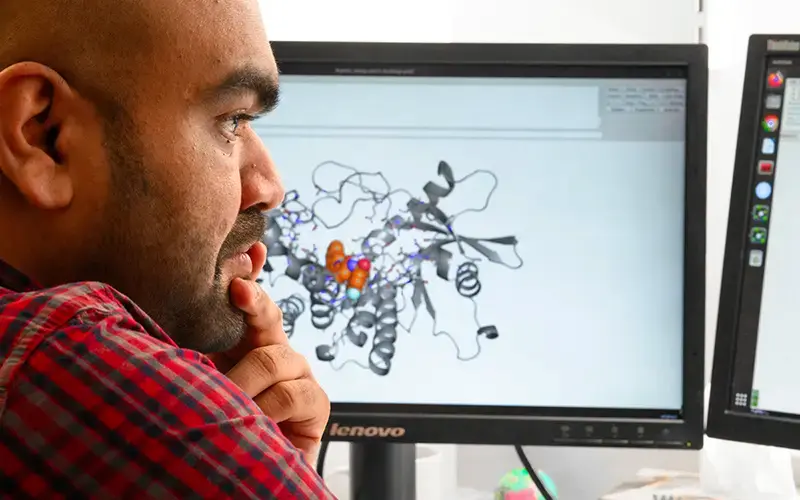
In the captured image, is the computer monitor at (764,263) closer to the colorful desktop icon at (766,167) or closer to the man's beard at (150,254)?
the colorful desktop icon at (766,167)

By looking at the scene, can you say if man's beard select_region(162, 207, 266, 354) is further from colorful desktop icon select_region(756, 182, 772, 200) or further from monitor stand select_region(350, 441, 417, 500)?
colorful desktop icon select_region(756, 182, 772, 200)

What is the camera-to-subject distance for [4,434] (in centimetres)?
42

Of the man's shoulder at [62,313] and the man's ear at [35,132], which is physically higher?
the man's ear at [35,132]

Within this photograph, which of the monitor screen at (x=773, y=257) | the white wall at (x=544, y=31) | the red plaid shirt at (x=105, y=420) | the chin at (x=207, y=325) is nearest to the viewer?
the red plaid shirt at (x=105, y=420)

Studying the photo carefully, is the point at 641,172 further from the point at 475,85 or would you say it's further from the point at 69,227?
the point at 69,227

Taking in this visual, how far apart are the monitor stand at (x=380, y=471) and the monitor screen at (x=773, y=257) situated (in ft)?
1.15

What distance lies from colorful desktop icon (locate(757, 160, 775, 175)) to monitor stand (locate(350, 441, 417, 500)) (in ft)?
1.46

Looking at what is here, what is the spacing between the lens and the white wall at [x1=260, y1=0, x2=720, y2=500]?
1.24 meters

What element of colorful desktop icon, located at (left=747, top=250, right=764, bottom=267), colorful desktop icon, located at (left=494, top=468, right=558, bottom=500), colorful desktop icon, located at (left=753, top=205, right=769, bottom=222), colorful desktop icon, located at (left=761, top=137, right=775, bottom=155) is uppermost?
colorful desktop icon, located at (left=761, top=137, right=775, bottom=155)

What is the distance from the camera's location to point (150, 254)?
0.58 m

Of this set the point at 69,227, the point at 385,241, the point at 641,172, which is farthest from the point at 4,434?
the point at 641,172

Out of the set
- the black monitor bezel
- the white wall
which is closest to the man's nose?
the black monitor bezel

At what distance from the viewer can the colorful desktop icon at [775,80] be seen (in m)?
0.91

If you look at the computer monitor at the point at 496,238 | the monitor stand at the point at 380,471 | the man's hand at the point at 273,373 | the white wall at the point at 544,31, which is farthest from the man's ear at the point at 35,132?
the white wall at the point at 544,31
